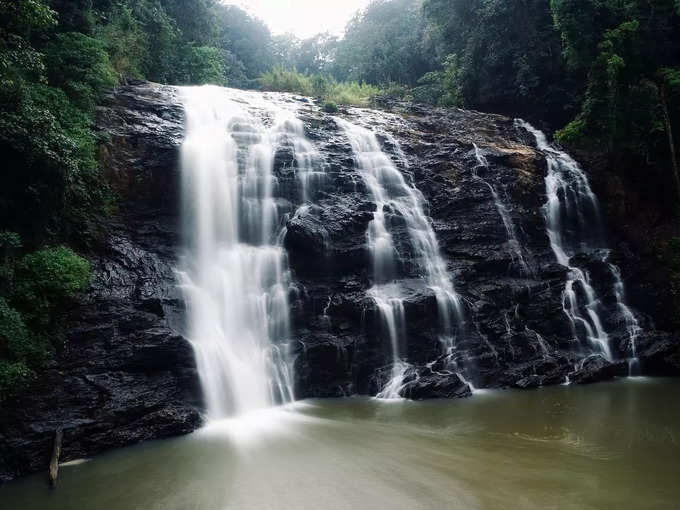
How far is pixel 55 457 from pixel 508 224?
12875mm

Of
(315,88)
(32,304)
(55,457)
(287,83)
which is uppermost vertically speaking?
(287,83)

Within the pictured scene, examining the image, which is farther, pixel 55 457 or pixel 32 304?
pixel 32 304

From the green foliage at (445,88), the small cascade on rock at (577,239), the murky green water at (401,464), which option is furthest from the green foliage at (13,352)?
the green foliage at (445,88)

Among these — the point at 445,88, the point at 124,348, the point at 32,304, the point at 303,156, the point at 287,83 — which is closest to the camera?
the point at 32,304

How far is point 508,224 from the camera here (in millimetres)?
15273

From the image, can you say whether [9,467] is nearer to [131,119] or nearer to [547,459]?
[547,459]

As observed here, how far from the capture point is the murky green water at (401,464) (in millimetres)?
6273

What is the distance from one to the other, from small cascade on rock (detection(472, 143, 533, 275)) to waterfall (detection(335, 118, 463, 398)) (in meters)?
2.22

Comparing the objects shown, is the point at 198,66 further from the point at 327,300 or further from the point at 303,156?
the point at 327,300

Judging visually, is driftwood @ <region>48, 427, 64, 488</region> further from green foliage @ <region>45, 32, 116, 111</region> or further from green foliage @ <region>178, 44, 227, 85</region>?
green foliage @ <region>178, 44, 227, 85</region>

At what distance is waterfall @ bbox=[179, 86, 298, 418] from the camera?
34.6 ft

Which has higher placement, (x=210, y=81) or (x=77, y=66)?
(x=210, y=81)

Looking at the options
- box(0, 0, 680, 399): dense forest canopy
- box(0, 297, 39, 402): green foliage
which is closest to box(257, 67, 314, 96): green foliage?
box(0, 0, 680, 399): dense forest canopy

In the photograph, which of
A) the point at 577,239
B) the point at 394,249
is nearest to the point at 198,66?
the point at 394,249
